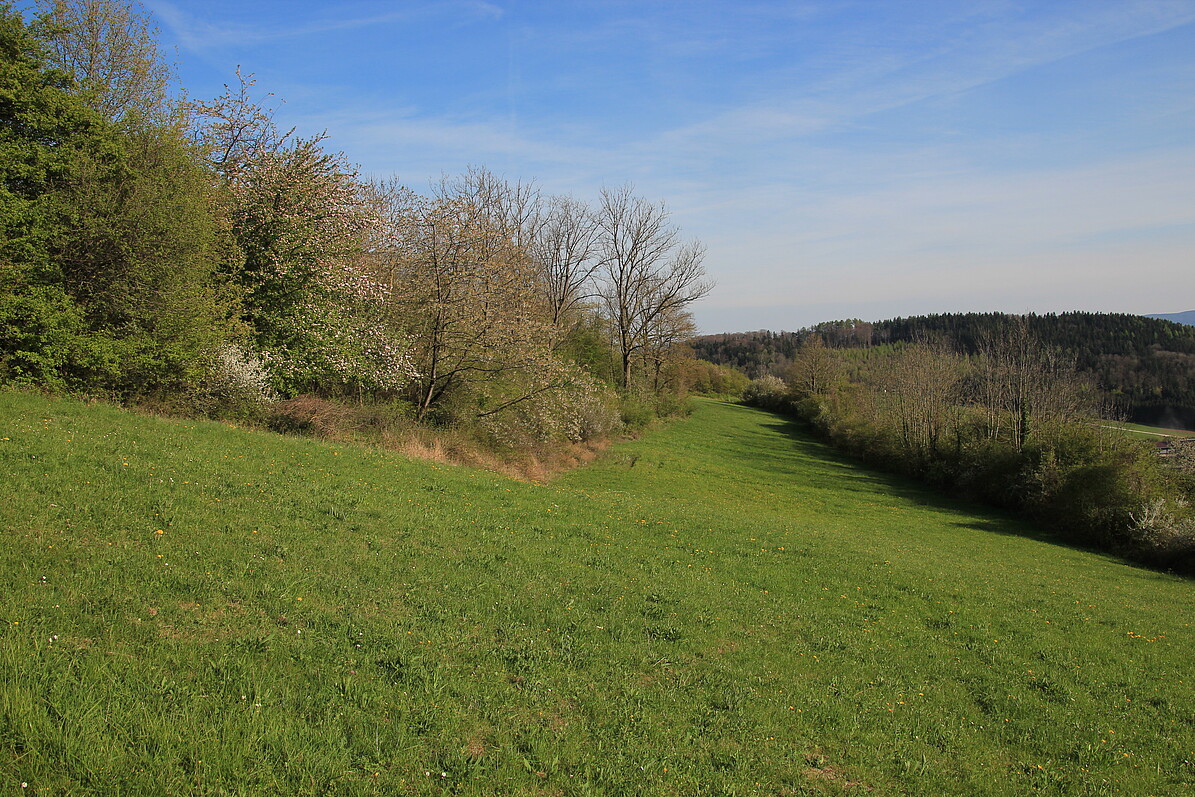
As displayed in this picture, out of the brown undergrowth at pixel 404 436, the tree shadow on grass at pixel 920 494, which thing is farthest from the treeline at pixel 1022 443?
the brown undergrowth at pixel 404 436

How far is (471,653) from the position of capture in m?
6.36

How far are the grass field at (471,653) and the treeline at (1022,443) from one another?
49.0ft

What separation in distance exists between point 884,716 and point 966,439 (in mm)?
37654

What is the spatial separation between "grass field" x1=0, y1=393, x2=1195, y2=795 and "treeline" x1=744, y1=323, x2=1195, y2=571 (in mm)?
14921

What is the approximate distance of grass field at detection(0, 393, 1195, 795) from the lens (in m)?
4.31

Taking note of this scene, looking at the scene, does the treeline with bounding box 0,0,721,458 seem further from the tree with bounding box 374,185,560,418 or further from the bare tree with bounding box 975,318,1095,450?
the bare tree with bounding box 975,318,1095,450

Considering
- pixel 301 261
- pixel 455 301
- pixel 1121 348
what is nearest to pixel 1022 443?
pixel 455 301

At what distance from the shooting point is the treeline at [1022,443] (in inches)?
1009

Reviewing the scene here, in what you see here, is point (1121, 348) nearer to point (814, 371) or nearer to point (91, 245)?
point (814, 371)

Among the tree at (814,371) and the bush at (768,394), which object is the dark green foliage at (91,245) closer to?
the tree at (814,371)

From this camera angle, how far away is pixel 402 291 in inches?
934

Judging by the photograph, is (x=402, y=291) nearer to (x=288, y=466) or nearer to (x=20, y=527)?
(x=288, y=466)

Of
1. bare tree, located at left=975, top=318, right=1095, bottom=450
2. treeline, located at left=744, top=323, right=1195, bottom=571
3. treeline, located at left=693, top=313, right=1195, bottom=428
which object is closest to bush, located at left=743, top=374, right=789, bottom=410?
treeline, located at left=693, top=313, right=1195, bottom=428

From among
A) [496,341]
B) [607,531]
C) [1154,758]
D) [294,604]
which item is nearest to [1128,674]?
[1154,758]
